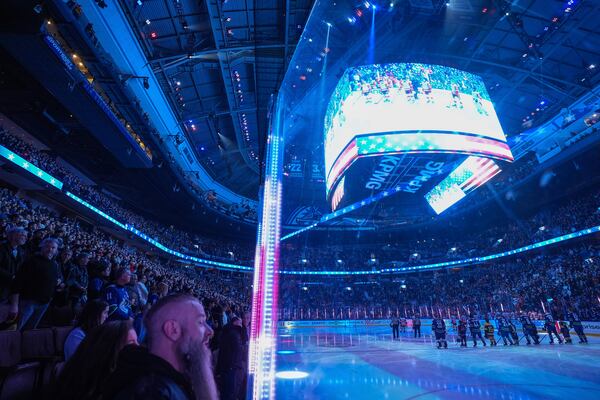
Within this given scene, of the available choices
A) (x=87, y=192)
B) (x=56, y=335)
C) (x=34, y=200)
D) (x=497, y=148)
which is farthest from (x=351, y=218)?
(x=56, y=335)

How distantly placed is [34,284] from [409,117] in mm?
11843

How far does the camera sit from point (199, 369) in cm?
132

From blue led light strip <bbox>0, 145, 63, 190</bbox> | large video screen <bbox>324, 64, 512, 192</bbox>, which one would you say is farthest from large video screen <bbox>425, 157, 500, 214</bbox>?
blue led light strip <bbox>0, 145, 63, 190</bbox>

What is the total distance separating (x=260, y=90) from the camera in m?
19.5

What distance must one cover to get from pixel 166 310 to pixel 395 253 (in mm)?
40672

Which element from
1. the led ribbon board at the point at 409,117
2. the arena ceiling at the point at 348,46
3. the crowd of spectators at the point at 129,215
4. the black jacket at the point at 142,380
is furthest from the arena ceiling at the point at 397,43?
the black jacket at the point at 142,380

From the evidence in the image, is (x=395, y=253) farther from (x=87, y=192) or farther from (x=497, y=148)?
(x=87, y=192)

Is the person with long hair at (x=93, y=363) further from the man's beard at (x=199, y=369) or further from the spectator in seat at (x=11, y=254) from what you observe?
the spectator in seat at (x=11, y=254)

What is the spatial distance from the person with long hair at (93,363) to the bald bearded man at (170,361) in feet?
0.77

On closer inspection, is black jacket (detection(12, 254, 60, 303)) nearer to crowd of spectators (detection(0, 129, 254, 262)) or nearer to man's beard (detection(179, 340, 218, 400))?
man's beard (detection(179, 340, 218, 400))

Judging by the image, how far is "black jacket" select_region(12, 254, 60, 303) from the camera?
4.23 m

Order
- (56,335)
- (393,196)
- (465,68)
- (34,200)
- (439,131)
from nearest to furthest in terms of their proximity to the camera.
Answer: (56,335) < (439,131) < (465,68) < (34,200) < (393,196)

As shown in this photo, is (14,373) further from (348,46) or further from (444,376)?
(348,46)

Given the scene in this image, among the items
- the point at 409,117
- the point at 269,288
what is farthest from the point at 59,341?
the point at 409,117
